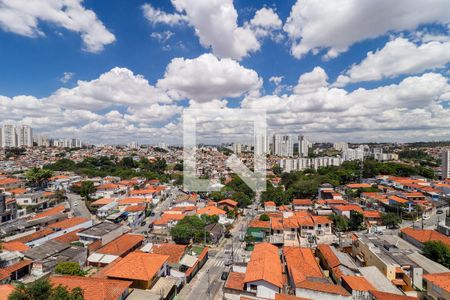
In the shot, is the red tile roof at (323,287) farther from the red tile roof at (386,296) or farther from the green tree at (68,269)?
the green tree at (68,269)

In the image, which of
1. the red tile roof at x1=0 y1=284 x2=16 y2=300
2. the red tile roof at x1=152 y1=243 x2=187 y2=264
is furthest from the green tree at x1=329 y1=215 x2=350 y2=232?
the red tile roof at x1=0 y1=284 x2=16 y2=300

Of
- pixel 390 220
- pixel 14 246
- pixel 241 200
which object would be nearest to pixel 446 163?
pixel 390 220

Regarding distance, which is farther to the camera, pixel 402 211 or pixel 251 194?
pixel 251 194

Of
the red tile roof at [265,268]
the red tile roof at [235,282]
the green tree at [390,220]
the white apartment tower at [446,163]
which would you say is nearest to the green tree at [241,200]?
the green tree at [390,220]

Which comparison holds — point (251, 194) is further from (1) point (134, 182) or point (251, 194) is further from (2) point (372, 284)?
(2) point (372, 284)

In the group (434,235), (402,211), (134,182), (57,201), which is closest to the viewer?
(434,235)

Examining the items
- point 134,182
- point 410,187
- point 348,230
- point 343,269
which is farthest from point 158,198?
point 410,187

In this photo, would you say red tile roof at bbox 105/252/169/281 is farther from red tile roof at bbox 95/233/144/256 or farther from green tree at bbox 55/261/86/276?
red tile roof at bbox 95/233/144/256
